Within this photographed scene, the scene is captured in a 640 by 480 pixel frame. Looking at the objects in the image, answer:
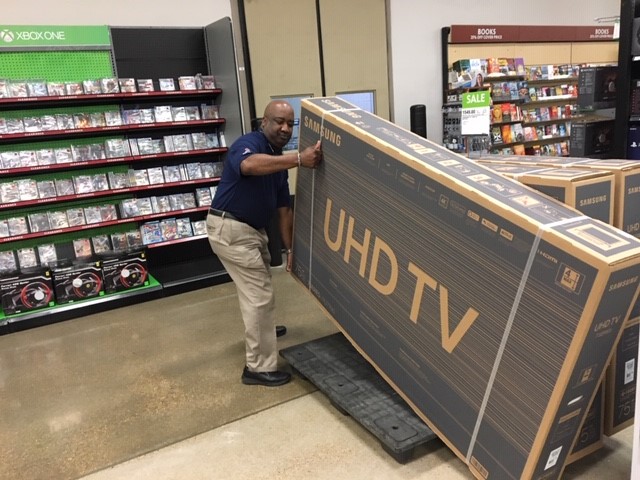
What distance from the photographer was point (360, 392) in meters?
2.64

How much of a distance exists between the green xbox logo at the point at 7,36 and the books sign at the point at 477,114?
381 cm

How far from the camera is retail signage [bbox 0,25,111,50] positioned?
4262mm

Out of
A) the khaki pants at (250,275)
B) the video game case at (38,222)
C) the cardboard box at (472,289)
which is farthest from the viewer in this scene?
the video game case at (38,222)

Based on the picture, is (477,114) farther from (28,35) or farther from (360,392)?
(28,35)

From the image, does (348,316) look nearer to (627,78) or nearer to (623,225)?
(623,225)

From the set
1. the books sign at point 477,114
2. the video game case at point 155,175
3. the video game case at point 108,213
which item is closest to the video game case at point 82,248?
the video game case at point 108,213

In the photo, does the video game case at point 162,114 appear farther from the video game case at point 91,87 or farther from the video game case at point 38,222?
the video game case at point 38,222

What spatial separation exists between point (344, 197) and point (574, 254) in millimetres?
1202

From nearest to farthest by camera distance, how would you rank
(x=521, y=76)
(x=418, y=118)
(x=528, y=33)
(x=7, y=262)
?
(x=7, y=262) < (x=418, y=118) < (x=521, y=76) < (x=528, y=33)

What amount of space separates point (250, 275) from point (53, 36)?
3.06m

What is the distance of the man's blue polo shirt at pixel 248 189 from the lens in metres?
2.77

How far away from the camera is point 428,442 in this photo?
240 cm

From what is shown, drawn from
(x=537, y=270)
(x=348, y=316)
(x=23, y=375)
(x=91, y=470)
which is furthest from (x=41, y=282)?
(x=537, y=270)

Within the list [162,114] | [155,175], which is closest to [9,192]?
[155,175]
